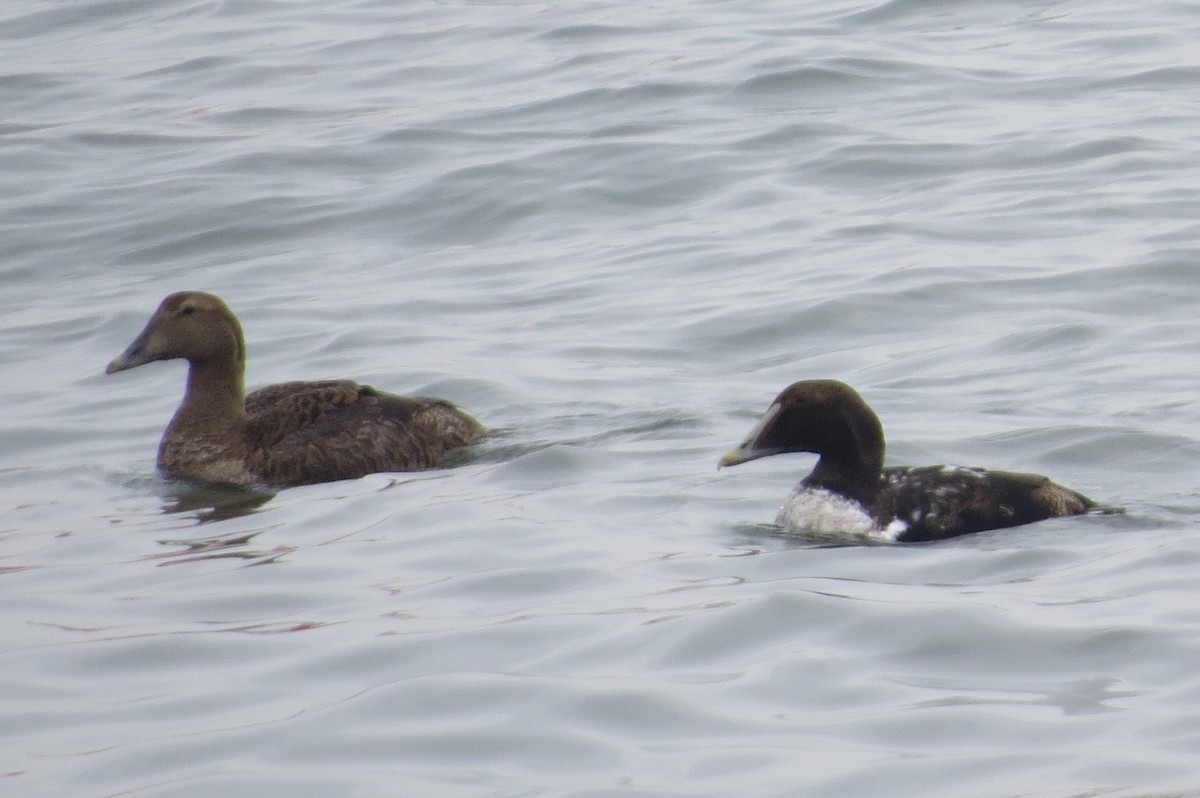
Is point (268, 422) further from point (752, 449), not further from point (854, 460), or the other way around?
point (854, 460)

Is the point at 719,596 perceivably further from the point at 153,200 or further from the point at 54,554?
the point at 153,200

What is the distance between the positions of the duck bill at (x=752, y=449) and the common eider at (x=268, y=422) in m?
1.84

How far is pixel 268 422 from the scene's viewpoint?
34.6 ft

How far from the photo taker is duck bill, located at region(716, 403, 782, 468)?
29.3 feet

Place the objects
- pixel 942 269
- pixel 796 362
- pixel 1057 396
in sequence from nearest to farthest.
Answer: pixel 1057 396 < pixel 796 362 < pixel 942 269

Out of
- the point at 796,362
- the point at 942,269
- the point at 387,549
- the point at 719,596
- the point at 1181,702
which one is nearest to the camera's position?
the point at 1181,702

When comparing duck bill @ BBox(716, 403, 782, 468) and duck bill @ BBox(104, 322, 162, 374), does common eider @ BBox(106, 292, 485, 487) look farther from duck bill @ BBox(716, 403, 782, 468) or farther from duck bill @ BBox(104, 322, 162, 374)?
duck bill @ BBox(716, 403, 782, 468)

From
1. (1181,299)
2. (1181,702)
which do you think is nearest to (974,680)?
(1181,702)

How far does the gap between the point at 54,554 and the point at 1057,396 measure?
4659 millimetres

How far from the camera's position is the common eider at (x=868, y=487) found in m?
8.54

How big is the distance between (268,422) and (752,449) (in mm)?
2674

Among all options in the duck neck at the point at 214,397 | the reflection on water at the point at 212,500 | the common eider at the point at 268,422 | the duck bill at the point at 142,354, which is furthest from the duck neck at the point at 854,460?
the duck bill at the point at 142,354

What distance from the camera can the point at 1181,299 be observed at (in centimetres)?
1227

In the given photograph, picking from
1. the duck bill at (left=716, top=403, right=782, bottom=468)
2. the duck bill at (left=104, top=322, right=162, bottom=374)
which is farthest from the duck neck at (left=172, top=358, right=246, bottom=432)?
the duck bill at (left=716, top=403, right=782, bottom=468)
